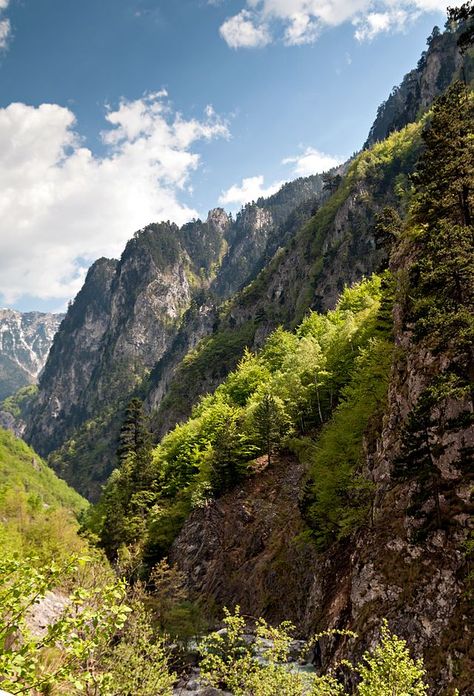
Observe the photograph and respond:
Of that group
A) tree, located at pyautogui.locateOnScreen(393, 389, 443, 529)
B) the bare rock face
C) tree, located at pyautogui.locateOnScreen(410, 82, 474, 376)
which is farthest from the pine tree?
tree, located at pyautogui.locateOnScreen(410, 82, 474, 376)

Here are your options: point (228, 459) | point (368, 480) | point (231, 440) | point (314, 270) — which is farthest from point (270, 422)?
point (314, 270)

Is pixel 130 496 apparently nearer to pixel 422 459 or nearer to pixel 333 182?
pixel 422 459

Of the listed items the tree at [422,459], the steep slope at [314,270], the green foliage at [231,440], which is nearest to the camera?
the tree at [422,459]

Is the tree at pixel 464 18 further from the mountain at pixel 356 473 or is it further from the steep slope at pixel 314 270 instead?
the steep slope at pixel 314 270

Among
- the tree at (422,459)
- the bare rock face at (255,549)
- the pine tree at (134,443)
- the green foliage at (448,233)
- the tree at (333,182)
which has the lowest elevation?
the bare rock face at (255,549)

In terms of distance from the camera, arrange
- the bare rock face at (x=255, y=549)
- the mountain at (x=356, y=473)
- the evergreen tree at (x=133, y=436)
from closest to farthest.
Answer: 1. the mountain at (x=356, y=473)
2. the bare rock face at (x=255, y=549)
3. the evergreen tree at (x=133, y=436)

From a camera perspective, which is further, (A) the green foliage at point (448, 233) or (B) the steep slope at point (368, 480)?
(B) the steep slope at point (368, 480)

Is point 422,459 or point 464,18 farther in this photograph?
point 422,459

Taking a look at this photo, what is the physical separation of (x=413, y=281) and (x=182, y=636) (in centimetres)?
2677

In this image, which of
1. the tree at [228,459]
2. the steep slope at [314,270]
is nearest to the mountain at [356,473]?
the tree at [228,459]

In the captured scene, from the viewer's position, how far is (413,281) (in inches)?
878

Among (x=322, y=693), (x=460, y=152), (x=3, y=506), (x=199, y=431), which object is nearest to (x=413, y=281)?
(x=460, y=152)

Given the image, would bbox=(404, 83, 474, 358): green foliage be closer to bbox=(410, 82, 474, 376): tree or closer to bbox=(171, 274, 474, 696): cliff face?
bbox=(410, 82, 474, 376): tree

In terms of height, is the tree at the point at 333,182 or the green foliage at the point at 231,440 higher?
the tree at the point at 333,182
